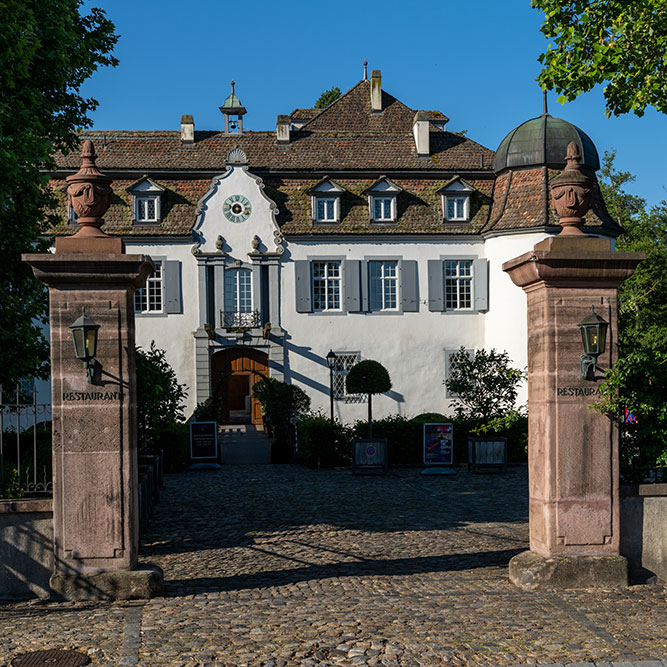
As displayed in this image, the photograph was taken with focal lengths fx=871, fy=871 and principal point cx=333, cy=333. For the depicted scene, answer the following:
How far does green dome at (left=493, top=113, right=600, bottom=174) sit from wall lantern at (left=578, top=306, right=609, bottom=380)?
19.1m

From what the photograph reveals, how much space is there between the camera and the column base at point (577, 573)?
7816mm

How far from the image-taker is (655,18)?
11766mm

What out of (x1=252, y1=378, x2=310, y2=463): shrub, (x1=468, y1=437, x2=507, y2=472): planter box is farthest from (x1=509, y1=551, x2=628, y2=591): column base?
(x1=252, y1=378, x2=310, y2=463): shrub

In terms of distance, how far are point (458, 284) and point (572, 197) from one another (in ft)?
64.3

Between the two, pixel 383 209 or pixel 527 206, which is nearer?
pixel 527 206

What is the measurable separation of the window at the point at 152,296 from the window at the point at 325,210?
17.0 feet

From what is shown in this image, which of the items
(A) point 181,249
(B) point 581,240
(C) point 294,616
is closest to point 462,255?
(A) point 181,249

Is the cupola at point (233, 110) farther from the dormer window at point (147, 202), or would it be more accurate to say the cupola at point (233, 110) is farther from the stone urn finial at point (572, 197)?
the stone urn finial at point (572, 197)

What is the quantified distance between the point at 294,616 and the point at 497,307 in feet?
68.2

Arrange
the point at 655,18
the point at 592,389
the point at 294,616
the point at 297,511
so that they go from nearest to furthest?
the point at 294,616, the point at 592,389, the point at 655,18, the point at 297,511

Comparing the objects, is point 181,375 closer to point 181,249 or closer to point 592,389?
point 181,249

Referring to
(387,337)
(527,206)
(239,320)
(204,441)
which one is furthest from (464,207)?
(204,441)

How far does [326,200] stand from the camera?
27391 millimetres

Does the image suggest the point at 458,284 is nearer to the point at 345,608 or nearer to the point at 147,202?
the point at 147,202
